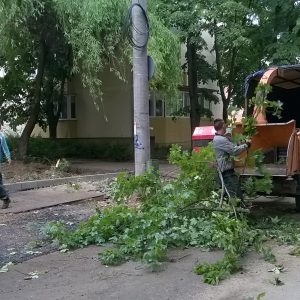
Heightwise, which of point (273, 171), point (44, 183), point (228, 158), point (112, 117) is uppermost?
point (112, 117)

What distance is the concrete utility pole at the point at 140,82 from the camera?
9328 mm

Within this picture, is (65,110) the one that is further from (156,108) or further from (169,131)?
(169,131)

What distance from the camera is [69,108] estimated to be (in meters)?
27.2

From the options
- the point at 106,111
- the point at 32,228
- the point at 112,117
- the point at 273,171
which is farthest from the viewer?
the point at 106,111

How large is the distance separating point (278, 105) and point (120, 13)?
24.7ft

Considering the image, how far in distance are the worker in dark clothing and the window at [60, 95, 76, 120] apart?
20060 millimetres

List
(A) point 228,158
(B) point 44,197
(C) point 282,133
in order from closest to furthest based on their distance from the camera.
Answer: (A) point 228,158
(C) point 282,133
(B) point 44,197

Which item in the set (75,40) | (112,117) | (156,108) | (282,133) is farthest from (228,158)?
(156,108)

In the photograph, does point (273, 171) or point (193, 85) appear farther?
point (193, 85)

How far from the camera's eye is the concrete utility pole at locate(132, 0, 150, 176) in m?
9.33

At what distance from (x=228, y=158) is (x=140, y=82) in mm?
2624

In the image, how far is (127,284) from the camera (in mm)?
5535

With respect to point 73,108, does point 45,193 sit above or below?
below

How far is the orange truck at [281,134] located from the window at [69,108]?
56.8 feet
